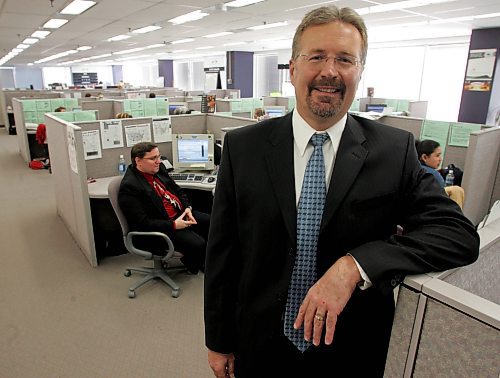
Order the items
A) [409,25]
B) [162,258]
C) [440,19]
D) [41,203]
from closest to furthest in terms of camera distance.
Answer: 1. [162,258]
2. [41,203]
3. [440,19]
4. [409,25]

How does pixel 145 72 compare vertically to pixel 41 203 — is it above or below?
above

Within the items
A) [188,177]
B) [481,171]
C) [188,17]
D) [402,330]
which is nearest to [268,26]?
[188,17]

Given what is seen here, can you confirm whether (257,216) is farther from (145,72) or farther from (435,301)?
(145,72)

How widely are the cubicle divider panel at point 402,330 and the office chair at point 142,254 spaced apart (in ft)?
6.04

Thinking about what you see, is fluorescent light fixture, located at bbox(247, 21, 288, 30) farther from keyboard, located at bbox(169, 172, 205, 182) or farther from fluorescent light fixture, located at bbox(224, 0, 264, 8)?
keyboard, located at bbox(169, 172, 205, 182)

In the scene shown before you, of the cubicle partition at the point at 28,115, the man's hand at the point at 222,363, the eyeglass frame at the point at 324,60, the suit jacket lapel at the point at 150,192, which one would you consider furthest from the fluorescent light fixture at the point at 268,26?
the man's hand at the point at 222,363

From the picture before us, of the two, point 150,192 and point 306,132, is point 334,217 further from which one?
point 150,192

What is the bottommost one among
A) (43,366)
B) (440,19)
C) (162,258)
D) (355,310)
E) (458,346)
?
(43,366)

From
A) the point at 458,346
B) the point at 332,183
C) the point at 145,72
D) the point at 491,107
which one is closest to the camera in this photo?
the point at 458,346

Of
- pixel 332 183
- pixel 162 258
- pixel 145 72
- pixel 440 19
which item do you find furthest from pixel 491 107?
pixel 145 72

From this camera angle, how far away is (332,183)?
0.79 meters

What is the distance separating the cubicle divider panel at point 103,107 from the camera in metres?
5.99

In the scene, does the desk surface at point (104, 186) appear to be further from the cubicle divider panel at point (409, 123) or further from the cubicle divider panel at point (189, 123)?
the cubicle divider panel at point (409, 123)

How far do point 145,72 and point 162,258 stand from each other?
1883 centimetres
